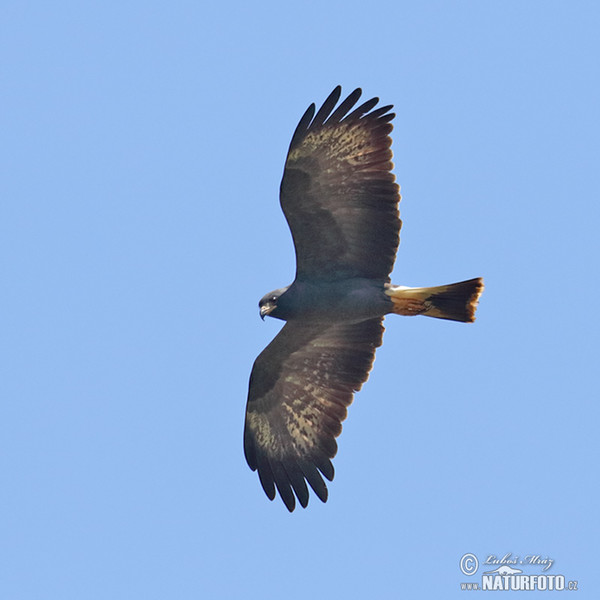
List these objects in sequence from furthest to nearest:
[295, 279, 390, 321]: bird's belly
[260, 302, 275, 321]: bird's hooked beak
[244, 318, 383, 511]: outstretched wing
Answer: [244, 318, 383, 511]: outstretched wing, [260, 302, 275, 321]: bird's hooked beak, [295, 279, 390, 321]: bird's belly

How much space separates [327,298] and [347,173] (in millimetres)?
1359

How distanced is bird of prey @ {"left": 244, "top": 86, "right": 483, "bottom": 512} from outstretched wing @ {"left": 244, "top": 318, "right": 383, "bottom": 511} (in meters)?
0.01

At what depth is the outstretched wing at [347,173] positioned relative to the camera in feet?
41.1

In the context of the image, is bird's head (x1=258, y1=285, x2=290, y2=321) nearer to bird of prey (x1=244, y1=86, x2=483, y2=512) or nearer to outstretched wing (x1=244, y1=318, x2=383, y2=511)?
bird of prey (x1=244, y1=86, x2=483, y2=512)

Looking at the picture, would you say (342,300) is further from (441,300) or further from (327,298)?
(441,300)

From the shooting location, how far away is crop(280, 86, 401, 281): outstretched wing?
1252cm

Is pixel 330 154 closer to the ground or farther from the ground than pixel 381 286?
farther from the ground

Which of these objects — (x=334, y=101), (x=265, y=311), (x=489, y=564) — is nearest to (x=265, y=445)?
(x=265, y=311)

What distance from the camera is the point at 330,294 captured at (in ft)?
42.7

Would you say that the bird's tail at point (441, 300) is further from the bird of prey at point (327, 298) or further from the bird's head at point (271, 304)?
the bird's head at point (271, 304)

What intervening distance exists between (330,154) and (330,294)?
1.48 m

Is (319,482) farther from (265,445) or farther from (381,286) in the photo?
(381,286)

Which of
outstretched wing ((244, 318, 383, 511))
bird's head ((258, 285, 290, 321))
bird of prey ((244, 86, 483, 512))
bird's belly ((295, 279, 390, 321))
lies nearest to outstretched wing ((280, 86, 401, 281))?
bird of prey ((244, 86, 483, 512))

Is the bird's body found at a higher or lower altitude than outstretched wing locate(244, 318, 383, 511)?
higher
